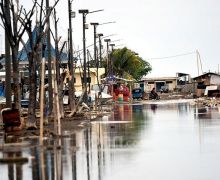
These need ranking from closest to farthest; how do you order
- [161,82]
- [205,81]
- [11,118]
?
[11,118]
[205,81]
[161,82]

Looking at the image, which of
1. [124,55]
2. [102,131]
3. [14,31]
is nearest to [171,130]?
[102,131]

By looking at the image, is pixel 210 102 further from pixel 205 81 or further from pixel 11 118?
pixel 205 81

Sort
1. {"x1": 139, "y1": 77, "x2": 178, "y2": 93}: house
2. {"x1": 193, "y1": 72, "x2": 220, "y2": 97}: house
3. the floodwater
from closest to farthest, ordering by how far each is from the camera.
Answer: the floodwater
{"x1": 193, "y1": 72, "x2": 220, "y2": 97}: house
{"x1": 139, "y1": 77, "x2": 178, "y2": 93}: house

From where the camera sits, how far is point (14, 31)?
2950 centimetres

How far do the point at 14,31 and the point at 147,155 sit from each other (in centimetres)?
1271

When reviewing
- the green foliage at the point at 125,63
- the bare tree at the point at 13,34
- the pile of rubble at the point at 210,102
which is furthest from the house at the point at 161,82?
the bare tree at the point at 13,34

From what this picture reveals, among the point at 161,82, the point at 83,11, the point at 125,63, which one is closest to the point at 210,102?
the point at 83,11

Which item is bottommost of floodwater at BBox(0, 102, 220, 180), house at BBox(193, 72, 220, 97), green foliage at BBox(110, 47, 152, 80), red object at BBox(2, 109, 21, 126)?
floodwater at BBox(0, 102, 220, 180)

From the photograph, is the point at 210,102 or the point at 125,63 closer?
the point at 210,102

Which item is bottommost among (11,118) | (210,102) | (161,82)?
(11,118)

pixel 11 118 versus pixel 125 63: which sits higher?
pixel 125 63

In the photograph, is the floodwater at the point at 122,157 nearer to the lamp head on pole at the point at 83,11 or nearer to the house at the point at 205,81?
the lamp head on pole at the point at 83,11

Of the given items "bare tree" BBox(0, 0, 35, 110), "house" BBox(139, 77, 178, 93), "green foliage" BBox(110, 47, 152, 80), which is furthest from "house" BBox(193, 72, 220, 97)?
"bare tree" BBox(0, 0, 35, 110)

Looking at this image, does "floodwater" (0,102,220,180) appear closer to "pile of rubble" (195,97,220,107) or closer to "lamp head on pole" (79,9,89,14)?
"lamp head on pole" (79,9,89,14)
